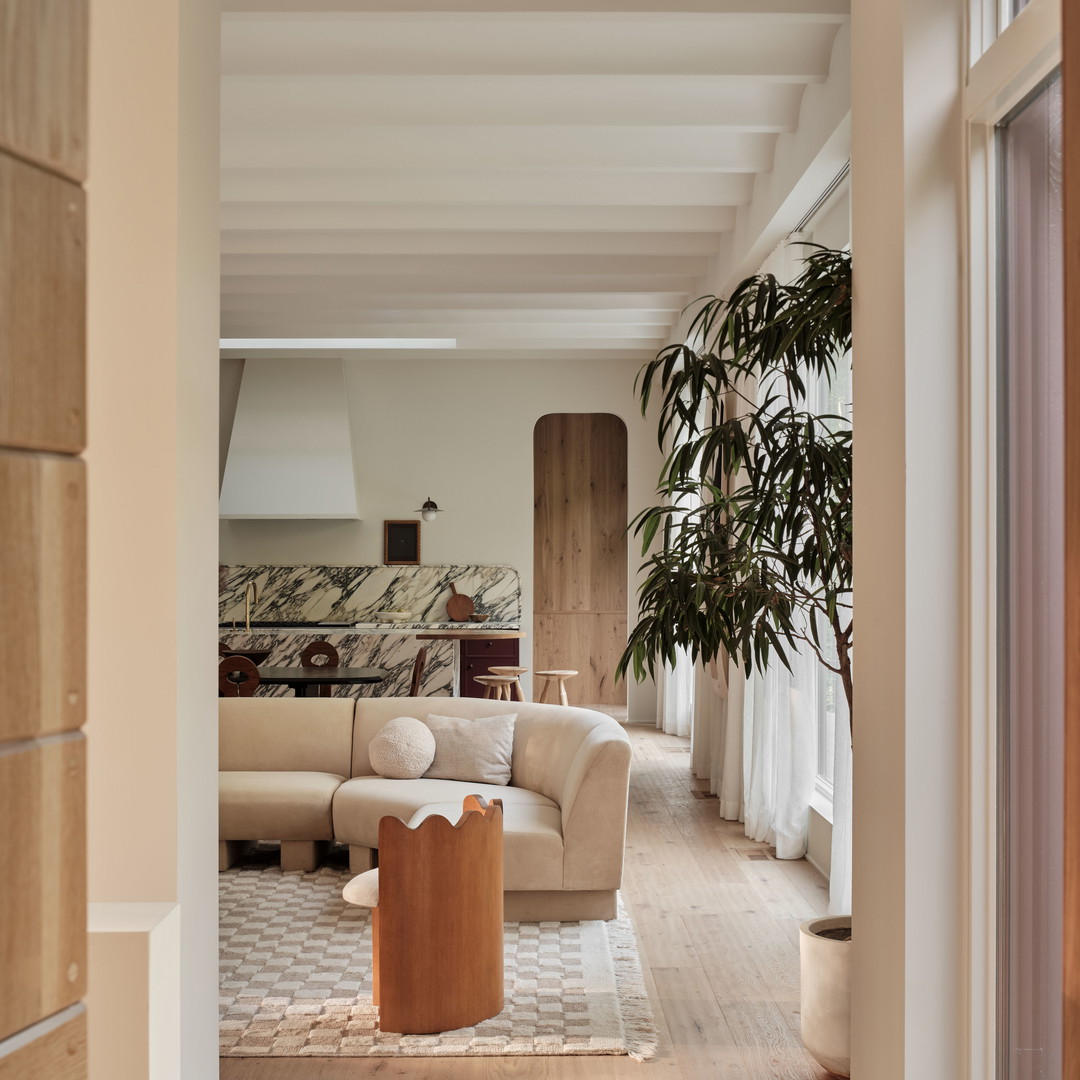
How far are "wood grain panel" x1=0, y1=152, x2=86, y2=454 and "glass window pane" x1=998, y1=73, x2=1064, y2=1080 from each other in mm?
1425

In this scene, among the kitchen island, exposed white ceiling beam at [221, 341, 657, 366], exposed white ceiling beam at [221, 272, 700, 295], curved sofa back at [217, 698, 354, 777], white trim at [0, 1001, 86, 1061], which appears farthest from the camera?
exposed white ceiling beam at [221, 341, 657, 366]

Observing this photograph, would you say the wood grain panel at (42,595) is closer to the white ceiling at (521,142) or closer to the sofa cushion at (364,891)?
the sofa cushion at (364,891)

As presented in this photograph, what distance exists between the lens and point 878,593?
2.17m

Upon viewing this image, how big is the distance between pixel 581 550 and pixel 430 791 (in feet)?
17.4

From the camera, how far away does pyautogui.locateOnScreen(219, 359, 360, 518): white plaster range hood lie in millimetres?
9172

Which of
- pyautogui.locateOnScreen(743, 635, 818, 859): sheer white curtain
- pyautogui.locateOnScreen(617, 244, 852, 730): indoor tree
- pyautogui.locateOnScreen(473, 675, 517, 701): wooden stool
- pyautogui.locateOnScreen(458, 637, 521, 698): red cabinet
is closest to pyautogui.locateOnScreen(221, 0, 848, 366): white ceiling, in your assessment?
pyautogui.locateOnScreen(617, 244, 852, 730): indoor tree

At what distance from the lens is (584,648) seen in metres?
9.84

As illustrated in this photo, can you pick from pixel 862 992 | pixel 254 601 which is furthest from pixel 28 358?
pixel 254 601

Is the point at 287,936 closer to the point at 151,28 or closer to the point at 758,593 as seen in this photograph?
the point at 758,593

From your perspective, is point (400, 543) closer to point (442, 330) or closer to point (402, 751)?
point (442, 330)

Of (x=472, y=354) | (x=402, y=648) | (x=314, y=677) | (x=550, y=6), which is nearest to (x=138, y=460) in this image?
(x=550, y=6)

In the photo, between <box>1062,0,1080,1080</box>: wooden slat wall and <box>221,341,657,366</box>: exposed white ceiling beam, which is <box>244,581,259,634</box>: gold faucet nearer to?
<box>221,341,657,366</box>: exposed white ceiling beam

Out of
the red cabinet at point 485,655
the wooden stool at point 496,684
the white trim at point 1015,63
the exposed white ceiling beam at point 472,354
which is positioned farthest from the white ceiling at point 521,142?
the red cabinet at point 485,655

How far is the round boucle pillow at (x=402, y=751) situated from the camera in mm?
4961
